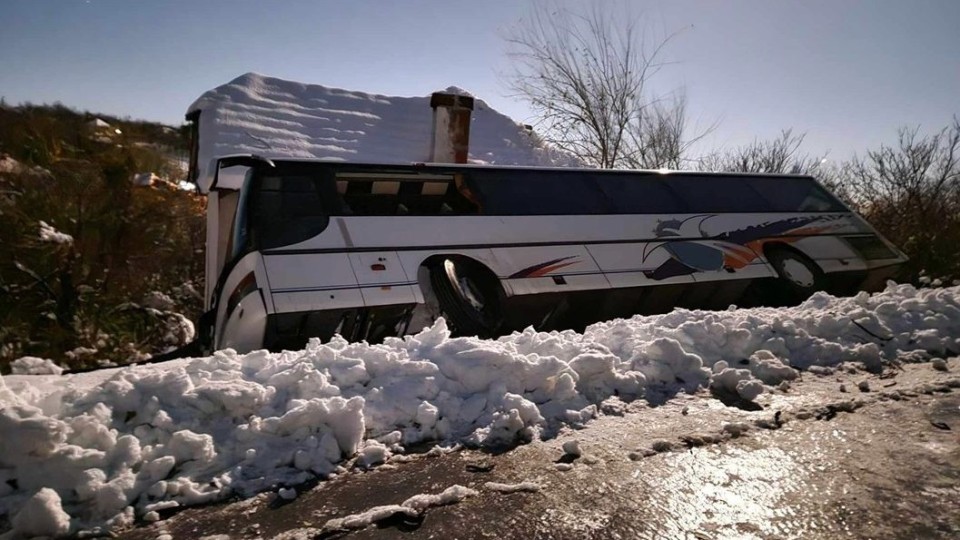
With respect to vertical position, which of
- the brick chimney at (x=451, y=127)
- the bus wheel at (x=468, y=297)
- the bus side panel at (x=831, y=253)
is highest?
the brick chimney at (x=451, y=127)

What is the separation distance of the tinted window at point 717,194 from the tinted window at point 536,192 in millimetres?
1377

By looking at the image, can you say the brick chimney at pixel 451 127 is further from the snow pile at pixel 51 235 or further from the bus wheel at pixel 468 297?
the snow pile at pixel 51 235

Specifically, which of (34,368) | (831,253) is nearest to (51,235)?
(34,368)

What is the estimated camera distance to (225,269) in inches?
209

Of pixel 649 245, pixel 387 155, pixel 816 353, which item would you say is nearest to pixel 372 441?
pixel 816 353

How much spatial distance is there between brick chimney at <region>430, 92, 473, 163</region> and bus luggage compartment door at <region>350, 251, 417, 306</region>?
7581 millimetres

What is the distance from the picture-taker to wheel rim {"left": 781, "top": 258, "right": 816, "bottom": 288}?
774 centimetres

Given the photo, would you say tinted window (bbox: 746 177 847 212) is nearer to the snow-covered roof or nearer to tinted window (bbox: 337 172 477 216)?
tinted window (bbox: 337 172 477 216)

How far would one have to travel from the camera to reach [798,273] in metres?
7.83

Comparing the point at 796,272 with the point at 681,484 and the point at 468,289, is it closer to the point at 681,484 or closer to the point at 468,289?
the point at 468,289

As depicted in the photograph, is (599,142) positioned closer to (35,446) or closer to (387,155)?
(387,155)

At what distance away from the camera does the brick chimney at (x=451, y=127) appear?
1266 centimetres

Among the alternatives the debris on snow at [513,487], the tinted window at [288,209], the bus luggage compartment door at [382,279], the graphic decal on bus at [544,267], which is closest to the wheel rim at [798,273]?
the graphic decal on bus at [544,267]

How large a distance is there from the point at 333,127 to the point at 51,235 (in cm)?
921
